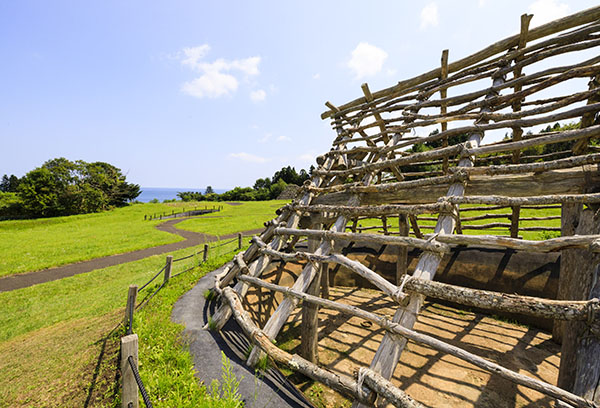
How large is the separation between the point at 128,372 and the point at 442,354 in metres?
5.39

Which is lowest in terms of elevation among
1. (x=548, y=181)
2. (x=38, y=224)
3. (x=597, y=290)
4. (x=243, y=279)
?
(x=38, y=224)

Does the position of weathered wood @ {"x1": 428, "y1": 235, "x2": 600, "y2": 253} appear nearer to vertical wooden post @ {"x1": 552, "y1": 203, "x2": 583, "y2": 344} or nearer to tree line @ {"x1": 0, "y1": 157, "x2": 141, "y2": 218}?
vertical wooden post @ {"x1": 552, "y1": 203, "x2": 583, "y2": 344}

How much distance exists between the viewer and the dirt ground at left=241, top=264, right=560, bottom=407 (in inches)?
150

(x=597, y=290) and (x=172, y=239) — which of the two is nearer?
(x=597, y=290)

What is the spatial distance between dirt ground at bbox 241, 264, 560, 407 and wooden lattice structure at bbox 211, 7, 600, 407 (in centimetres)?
64

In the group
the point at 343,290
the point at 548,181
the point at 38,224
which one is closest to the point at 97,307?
the point at 343,290

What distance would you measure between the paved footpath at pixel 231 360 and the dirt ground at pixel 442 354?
887 mm

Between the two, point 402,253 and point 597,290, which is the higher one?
point 597,290

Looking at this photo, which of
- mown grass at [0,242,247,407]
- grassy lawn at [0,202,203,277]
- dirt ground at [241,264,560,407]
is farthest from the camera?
grassy lawn at [0,202,203,277]

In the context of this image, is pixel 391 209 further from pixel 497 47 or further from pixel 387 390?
pixel 497 47

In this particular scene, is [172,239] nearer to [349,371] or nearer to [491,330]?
[349,371]

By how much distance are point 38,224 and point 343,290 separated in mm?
38667

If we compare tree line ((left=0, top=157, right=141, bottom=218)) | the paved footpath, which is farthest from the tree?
the paved footpath

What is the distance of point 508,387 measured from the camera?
155 inches
